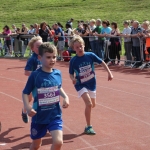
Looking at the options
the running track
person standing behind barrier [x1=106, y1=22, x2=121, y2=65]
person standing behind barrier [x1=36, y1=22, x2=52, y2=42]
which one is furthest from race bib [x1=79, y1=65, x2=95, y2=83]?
person standing behind barrier [x1=36, y1=22, x2=52, y2=42]

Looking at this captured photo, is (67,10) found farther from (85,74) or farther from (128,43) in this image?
(85,74)

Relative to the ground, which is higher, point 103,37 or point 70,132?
point 103,37

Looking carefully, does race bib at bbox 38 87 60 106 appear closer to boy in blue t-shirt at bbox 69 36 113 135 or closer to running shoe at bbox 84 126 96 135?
boy in blue t-shirt at bbox 69 36 113 135

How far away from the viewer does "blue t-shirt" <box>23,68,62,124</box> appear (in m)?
5.69

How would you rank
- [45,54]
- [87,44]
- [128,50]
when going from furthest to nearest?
1. [87,44]
2. [128,50]
3. [45,54]

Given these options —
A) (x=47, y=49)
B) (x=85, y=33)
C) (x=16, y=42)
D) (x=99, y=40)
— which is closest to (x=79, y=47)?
(x=47, y=49)

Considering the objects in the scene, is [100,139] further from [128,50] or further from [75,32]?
[75,32]

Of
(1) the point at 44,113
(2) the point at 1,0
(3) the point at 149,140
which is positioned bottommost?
(3) the point at 149,140

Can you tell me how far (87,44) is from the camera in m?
19.6

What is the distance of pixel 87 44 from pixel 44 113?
1401cm

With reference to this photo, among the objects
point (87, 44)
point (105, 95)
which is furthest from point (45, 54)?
point (87, 44)

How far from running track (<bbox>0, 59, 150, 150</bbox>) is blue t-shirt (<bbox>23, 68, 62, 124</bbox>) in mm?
1375

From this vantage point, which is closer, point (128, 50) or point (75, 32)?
point (128, 50)

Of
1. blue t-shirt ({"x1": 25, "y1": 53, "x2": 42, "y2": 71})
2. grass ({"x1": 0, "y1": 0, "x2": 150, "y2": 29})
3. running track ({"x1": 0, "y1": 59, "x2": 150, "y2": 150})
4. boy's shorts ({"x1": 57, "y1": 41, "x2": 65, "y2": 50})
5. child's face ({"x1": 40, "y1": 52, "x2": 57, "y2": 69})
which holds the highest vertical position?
grass ({"x1": 0, "y1": 0, "x2": 150, "y2": 29})
